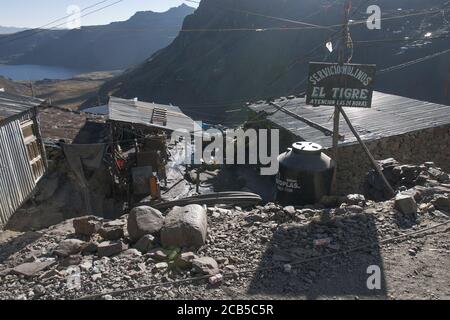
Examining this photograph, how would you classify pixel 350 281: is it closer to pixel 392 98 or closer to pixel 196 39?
pixel 392 98

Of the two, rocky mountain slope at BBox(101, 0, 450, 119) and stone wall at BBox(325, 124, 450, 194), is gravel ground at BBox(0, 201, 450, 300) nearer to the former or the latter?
stone wall at BBox(325, 124, 450, 194)

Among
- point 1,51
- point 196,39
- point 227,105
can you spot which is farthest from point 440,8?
point 1,51

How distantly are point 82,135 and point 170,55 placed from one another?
59.6 meters

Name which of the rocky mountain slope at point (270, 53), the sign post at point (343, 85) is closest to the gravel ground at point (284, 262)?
the sign post at point (343, 85)

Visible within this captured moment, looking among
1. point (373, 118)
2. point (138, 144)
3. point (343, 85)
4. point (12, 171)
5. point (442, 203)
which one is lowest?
point (138, 144)

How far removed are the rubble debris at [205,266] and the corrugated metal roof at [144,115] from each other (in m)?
11.1

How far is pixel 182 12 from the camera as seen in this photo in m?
187

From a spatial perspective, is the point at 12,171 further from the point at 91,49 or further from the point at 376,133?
the point at 91,49

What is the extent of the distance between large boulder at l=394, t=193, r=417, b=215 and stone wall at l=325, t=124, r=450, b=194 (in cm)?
569

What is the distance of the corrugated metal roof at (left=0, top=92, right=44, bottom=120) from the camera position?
1164cm

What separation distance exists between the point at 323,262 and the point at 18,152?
9.31m

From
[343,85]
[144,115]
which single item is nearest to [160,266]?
[343,85]

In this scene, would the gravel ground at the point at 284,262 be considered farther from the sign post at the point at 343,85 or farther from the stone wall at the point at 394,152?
the stone wall at the point at 394,152

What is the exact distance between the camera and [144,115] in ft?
62.9
